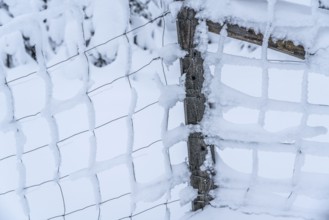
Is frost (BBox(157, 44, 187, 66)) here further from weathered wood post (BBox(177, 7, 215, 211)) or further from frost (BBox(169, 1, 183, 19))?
frost (BBox(169, 1, 183, 19))

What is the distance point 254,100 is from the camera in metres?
1.58

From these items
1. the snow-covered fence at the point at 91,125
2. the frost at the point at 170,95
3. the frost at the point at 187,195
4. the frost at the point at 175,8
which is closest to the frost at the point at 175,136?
the snow-covered fence at the point at 91,125

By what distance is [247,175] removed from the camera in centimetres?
182

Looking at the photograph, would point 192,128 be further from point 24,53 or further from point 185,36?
point 24,53

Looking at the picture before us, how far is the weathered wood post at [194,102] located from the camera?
1.47 m

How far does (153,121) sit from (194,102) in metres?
2.31

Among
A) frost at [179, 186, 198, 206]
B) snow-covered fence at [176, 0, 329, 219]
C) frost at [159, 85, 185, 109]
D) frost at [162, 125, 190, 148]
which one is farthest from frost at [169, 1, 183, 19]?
frost at [179, 186, 198, 206]

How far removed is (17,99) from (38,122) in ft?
2.80

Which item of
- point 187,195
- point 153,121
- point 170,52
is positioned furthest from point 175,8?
point 153,121

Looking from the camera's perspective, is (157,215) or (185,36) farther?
(157,215)

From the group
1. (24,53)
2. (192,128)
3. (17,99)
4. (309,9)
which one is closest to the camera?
(309,9)

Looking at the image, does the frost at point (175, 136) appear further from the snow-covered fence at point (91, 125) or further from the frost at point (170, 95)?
the frost at point (170, 95)

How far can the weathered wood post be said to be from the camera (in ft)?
4.82

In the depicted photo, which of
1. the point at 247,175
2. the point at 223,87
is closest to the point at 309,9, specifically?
the point at 223,87
